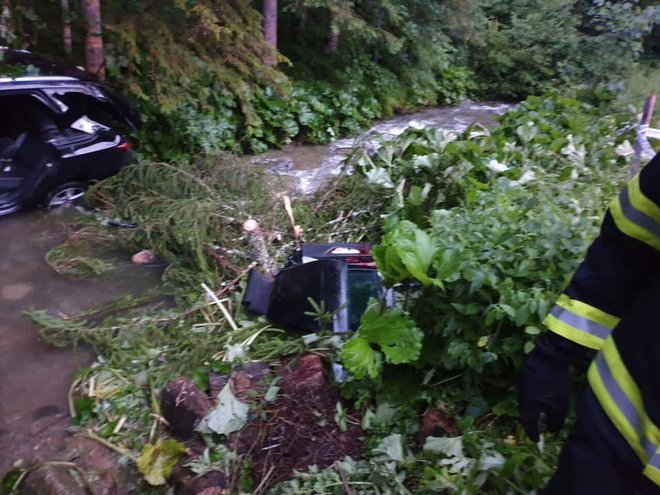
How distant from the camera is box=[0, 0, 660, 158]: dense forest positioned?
617 cm

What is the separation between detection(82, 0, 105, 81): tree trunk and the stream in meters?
1.97

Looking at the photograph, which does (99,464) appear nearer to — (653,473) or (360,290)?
(360,290)

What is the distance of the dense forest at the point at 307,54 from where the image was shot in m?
6.17

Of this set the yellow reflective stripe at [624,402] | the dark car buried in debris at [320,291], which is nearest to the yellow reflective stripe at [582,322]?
the yellow reflective stripe at [624,402]

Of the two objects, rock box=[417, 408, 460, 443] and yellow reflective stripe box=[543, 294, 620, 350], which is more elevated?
yellow reflective stripe box=[543, 294, 620, 350]

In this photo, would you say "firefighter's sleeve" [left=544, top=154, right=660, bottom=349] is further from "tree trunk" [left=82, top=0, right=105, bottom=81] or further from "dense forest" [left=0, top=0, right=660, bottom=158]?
"tree trunk" [left=82, top=0, right=105, bottom=81]

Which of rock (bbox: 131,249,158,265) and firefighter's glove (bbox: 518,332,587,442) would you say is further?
rock (bbox: 131,249,158,265)

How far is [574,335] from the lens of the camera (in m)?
1.80

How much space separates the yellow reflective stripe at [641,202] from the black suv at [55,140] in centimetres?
483

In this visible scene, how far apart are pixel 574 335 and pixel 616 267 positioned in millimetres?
275

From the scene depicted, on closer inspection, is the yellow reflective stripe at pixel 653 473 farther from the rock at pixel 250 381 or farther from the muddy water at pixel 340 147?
the muddy water at pixel 340 147

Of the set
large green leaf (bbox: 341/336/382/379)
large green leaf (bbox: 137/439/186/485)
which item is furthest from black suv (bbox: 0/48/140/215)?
large green leaf (bbox: 341/336/382/379)

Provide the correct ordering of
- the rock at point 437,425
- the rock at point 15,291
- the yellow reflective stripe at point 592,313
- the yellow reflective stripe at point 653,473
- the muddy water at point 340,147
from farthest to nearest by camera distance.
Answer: the muddy water at point 340,147, the rock at point 15,291, the rock at point 437,425, the yellow reflective stripe at point 592,313, the yellow reflective stripe at point 653,473

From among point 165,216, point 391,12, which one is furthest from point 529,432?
point 391,12
